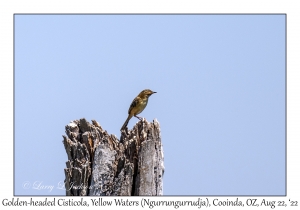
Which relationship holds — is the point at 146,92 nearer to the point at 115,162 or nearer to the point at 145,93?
the point at 145,93

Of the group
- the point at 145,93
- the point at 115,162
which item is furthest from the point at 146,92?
the point at 115,162

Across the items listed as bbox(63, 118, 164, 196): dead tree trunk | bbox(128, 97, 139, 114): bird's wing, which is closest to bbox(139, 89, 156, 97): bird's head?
bbox(128, 97, 139, 114): bird's wing

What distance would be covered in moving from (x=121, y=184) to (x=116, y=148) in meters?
0.63

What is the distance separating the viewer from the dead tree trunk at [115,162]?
6.30 metres

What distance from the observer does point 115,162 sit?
21.4 ft

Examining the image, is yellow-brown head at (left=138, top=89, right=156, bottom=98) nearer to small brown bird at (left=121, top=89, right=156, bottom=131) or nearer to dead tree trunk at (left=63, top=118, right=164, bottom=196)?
small brown bird at (left=121, top=89, right=156, bottom=131)

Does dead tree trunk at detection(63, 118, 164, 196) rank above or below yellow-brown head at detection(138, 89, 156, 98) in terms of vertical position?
below

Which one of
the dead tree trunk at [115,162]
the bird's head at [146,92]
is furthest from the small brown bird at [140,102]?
the dead tree trunk at [115,162]

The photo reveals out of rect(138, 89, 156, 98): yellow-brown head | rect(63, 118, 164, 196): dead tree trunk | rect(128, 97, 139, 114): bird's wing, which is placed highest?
rect(138, 89, 156, 98): yellow-brown head

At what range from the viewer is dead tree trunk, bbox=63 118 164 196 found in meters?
6.30

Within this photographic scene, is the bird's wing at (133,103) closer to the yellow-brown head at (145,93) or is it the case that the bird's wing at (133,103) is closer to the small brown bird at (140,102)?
the small brown bird at (140,102)

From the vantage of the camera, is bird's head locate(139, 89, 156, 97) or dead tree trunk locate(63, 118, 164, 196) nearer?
dead tree trunk locate(63, 118, 164, 196)
